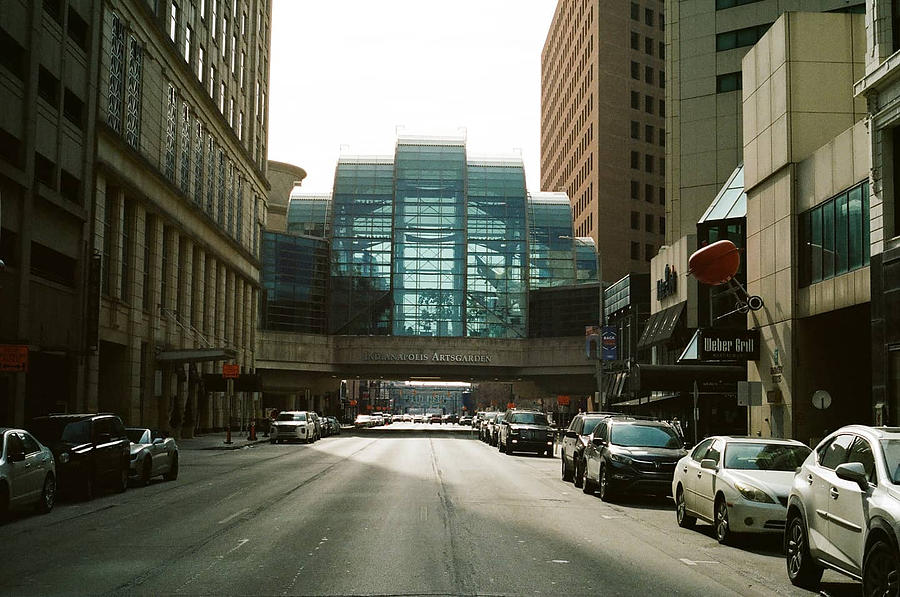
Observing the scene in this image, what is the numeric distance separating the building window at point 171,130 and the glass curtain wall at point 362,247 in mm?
43227

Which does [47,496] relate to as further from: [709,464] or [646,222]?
[646,222]

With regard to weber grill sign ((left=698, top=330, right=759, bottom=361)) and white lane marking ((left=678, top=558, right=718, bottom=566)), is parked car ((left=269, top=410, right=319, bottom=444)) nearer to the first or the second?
weber grill sign ((left=698, top=330, right=759, bottom=361))

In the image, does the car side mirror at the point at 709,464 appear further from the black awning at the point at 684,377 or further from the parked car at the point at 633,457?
the black awning at the point at 684,377

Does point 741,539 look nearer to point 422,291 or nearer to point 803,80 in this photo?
point 803,80

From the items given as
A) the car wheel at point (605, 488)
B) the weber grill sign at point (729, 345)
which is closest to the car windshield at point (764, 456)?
the car wheel at point (605, 488)

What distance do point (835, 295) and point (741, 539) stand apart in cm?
1469

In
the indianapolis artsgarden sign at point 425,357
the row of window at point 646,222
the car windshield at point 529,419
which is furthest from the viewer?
the row of window at point 646,222

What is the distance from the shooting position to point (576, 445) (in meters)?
24.8

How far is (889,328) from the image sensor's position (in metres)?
22.8

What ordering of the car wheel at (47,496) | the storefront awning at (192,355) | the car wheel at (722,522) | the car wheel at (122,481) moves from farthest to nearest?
the storefront awning at (192,355)
the car wheel at (122,481)
the car wheel at (47,496)
the car wheel at (722,522)

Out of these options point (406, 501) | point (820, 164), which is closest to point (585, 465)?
point (406, 501)

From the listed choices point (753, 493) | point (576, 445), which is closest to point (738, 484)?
point (753, 493)

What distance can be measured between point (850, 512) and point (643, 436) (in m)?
12.0

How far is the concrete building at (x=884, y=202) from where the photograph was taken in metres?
22.7
